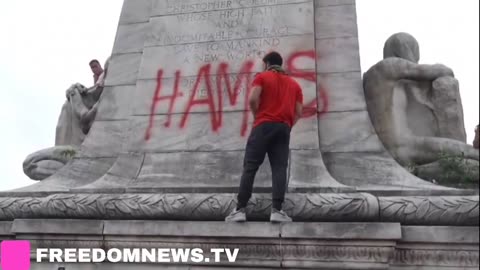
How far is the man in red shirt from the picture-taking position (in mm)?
5555

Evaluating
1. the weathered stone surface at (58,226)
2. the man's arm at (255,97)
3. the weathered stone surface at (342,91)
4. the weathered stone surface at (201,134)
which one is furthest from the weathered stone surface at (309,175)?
the weathered stone surface at (58,226)

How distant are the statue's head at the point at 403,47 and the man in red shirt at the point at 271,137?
98.3 inches

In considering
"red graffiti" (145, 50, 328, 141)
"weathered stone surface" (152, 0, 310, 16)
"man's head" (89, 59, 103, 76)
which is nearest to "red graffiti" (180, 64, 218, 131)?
"red graffiti" (145, 50, 328, 141)

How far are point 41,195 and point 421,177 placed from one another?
15.7ft

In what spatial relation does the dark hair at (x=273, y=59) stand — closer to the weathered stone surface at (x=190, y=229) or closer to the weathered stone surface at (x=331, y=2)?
the weathered stone surface at (x=190, y=229)

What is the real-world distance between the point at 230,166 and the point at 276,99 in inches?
49.5

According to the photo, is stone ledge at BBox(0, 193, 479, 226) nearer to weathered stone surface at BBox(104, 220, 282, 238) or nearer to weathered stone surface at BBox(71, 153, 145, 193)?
weathered stone surface at BBox(104, 220, 282, 238)

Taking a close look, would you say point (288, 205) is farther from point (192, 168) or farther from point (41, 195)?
point (41, 195)

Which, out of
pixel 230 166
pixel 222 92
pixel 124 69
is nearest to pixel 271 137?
pixel 230 166

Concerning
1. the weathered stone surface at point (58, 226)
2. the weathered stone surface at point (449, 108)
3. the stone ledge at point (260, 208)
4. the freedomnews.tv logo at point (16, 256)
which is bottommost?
the freedomnews.tv logo at point (16, 256)

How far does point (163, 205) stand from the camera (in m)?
6.04

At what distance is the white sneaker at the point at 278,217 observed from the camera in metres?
5.50

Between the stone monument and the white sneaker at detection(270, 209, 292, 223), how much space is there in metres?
0.09

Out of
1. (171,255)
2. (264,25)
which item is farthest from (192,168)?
(264,25)
